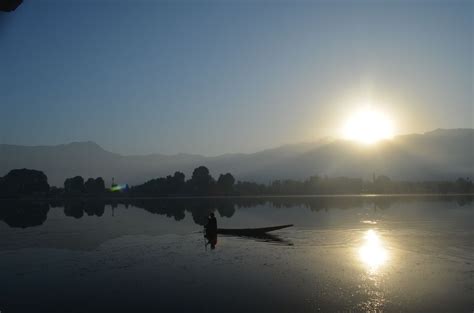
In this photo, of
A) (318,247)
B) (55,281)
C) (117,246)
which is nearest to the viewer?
(55,281)

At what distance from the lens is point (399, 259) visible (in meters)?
31.8

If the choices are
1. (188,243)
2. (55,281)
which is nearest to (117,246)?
(188,243)

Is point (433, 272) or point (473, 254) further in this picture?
point (473, 254)

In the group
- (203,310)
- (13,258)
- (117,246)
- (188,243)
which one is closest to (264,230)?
(188,243)

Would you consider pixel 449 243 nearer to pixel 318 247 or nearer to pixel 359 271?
pixel 318 247

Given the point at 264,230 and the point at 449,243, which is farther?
the point at 264,230

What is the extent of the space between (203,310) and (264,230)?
31.9 metres

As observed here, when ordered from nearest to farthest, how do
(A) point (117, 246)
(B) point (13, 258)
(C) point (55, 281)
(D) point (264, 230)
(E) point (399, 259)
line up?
(C) point (55, 281), (E) point (399, 259), (B) point (13, 258), (A) point (117, 246), (D) point (264, 230)

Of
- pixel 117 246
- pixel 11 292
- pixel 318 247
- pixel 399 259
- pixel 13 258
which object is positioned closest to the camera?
pixel 11 292

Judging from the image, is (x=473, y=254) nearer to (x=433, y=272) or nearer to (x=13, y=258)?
(x=433, y=272)

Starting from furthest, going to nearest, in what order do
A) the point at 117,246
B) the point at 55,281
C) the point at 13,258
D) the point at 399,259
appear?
1. the point at 117,246
2. the point at 13,258
3. the point at 399,259
4. the point at 55,281

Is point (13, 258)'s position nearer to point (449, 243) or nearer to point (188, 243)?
point (188, 243)

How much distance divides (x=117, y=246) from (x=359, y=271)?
2606 centimetres

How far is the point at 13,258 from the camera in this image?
34969mm
